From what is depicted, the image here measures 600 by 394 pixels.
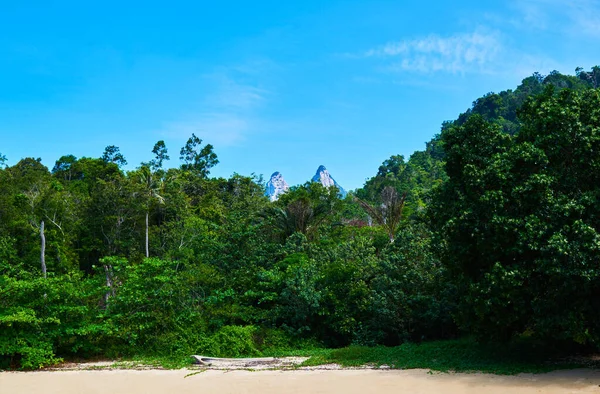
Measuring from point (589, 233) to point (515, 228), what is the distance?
4.25ft

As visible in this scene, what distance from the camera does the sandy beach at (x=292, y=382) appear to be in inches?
383

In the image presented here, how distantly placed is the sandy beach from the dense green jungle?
3.39 feet

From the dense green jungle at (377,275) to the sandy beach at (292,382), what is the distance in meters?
1.03

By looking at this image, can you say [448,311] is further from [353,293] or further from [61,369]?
[61,369]

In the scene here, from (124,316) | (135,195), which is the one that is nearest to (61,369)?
(124,316)

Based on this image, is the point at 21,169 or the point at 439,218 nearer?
the point at 439,218

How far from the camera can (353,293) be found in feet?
53.2

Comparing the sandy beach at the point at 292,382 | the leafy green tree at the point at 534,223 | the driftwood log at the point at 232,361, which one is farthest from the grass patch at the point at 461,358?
the driftwood log at the point at 232,361

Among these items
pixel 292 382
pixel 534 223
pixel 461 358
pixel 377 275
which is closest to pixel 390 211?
pixel 377 275

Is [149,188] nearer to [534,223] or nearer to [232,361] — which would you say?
[232,361]

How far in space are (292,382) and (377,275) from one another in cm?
647

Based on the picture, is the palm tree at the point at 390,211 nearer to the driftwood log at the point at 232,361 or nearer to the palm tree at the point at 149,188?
the driftwood log at the point at 232,361

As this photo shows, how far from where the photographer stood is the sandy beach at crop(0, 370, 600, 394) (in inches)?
383

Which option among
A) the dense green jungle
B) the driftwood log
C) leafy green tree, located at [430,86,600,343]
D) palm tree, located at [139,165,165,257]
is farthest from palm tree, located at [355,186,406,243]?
palm tree, located at [139,165,165,257]
